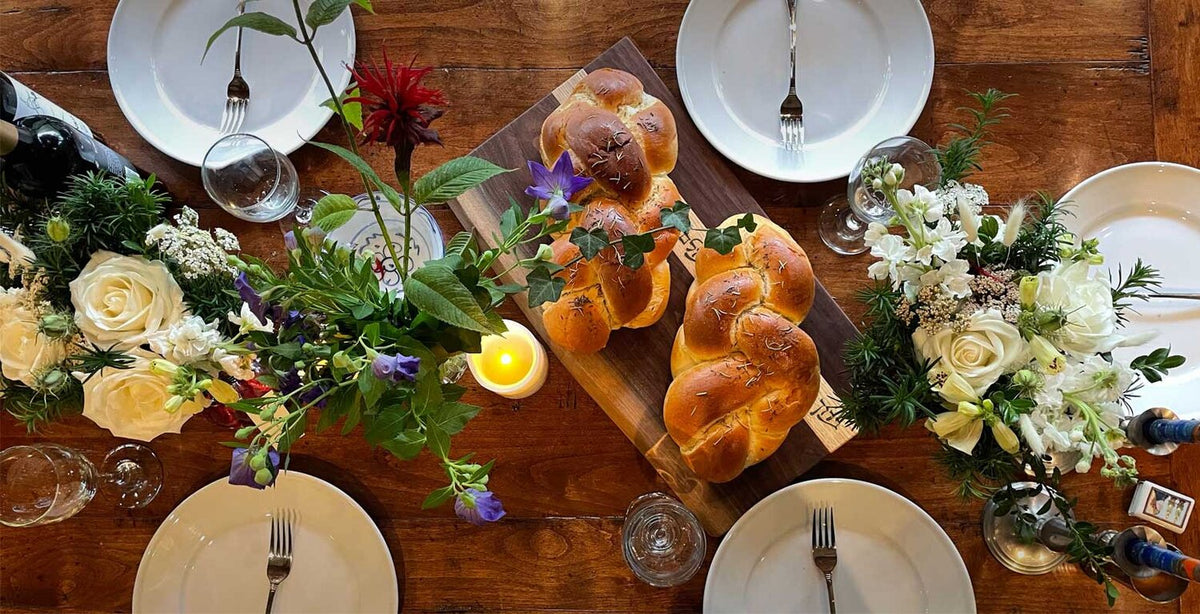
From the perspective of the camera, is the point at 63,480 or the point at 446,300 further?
the point at 63,480

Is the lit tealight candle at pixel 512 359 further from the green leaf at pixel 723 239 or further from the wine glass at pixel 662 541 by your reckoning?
the green leaf at pixel 723 239

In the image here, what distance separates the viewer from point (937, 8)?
1.54 m

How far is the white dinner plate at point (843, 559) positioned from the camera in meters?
1.38

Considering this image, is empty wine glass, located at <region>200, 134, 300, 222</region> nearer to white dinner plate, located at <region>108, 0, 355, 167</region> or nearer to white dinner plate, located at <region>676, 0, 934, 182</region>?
white dinner plate, located at <region>108, 0, 355, 167</region>

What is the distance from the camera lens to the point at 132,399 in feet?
3.67

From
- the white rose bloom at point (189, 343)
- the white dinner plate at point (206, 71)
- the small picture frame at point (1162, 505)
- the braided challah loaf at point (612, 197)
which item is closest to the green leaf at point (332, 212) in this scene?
the white rose bloom at point (189, 343)

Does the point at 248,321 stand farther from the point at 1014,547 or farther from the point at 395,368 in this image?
the point at 1014,547

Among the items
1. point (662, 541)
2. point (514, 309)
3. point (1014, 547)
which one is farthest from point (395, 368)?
point (1014, 547)

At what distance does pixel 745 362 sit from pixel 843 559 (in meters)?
0.44

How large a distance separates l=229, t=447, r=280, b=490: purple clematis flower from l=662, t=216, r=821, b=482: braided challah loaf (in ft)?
2.30

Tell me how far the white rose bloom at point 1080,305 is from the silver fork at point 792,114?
605 millimetres

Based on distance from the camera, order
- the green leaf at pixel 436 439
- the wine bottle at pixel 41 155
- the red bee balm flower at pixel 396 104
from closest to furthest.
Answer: the red bee balm flower at pixel 396 104 < the green leaf at pixel 436 439 < the wine bottle at pixel 41 155

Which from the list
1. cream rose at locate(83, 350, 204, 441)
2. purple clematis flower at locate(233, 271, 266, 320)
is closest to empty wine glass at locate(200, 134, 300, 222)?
cream rose at locate(83, 350, 204, 441)

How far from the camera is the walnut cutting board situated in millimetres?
1408
